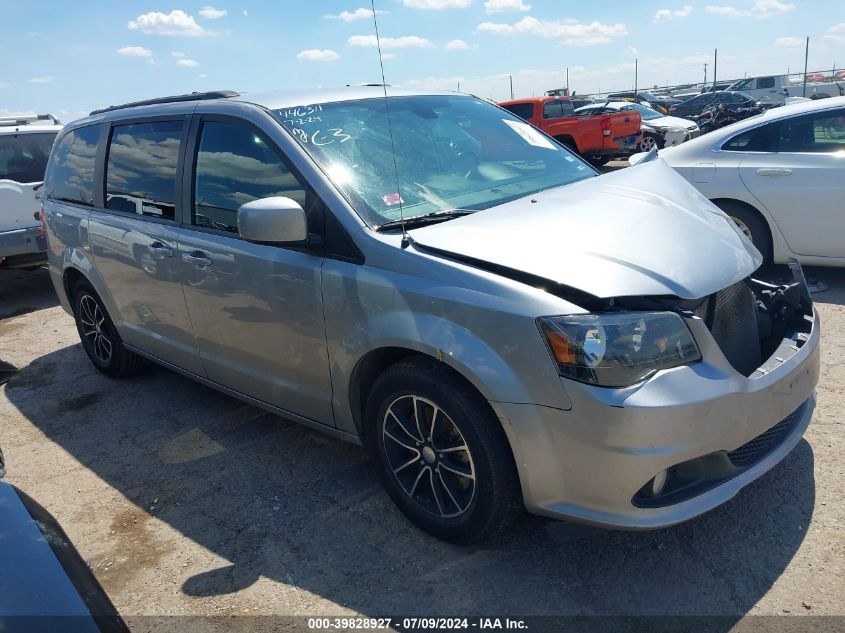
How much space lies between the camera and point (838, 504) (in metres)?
2.94

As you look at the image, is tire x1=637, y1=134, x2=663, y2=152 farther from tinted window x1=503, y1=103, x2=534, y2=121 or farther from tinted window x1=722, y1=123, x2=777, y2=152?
tinted window x1=722, y1=123, x2=777, y2=152

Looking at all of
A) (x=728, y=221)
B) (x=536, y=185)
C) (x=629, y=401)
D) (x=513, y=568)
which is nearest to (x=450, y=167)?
(x=536, y=185)

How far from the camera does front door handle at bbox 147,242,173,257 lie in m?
3.88

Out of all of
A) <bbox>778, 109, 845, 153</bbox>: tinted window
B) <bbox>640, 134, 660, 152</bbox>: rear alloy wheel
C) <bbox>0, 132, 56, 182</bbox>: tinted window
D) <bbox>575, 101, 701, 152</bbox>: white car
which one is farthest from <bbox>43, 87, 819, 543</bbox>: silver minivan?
<bbox>575, 101, 701, 152</bbox>: white car

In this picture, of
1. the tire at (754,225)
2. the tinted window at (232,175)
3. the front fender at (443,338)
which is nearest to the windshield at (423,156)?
the tinted window at (232,175)

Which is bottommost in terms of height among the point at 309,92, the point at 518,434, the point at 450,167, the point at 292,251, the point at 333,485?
the point at 333,485

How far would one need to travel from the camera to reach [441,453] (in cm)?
281

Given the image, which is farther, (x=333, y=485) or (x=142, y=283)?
(x=142, y=283)

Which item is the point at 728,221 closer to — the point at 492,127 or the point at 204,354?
the point at 492,127

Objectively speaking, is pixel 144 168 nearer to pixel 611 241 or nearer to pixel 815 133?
pixel 611 241

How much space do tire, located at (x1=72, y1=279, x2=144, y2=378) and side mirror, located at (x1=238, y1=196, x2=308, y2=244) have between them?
252cm

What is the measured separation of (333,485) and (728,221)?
2.34 m

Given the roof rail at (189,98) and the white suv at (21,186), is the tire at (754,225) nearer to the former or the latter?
the roof rail at (189,98)

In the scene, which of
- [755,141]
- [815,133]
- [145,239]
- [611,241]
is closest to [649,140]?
[755,141]
